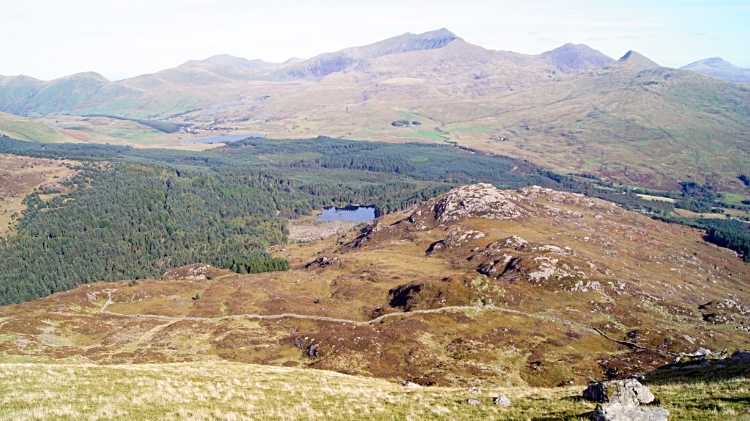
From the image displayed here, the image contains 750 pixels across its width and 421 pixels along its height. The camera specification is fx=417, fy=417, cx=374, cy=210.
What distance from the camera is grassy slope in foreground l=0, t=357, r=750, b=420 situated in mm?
32781

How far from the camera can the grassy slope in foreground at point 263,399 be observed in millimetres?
32781

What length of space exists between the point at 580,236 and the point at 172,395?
17722 cm

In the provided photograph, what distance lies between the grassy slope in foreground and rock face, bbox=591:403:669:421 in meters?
1.42

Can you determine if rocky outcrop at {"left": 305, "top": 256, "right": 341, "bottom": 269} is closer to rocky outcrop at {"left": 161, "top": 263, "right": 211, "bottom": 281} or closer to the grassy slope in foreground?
rocky outcrop at {"left": 161, "top": 263, "right": 211, "bottom": 281}

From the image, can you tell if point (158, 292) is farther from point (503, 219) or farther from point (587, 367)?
point (503, 219)

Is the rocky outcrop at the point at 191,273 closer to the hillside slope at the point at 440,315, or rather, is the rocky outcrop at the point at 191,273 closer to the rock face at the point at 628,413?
the hillside slope at the point at 440,315

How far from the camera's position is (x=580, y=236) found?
180 metres

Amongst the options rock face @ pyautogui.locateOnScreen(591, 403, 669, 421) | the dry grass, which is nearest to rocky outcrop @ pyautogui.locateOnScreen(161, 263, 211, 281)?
the dry grass

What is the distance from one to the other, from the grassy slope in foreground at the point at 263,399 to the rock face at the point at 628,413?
4.65 feet

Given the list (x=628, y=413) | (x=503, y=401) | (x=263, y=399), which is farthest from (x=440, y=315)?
(x=628, y=413)

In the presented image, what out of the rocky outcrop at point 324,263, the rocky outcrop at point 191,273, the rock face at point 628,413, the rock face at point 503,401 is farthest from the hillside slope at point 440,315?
the rock face at point 628,413

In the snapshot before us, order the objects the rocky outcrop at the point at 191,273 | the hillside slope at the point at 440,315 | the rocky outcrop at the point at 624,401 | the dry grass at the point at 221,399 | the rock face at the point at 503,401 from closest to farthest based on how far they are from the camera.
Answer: the rocky outcrop at the point at 624,401 → the dry grass at the point at 221,399 → the rock face at the point at 503,401 → the hillside slope at the point at 440,315 → the rocky outcrop at the point at 191,273

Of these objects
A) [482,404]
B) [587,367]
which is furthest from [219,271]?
[482,404]

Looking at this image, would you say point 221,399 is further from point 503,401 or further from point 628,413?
point 628,413
